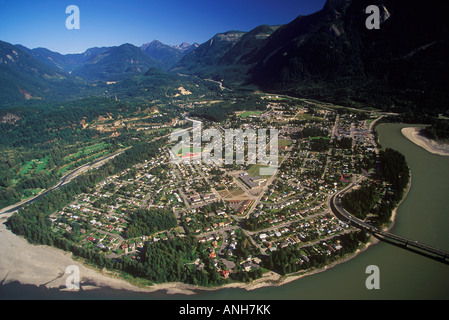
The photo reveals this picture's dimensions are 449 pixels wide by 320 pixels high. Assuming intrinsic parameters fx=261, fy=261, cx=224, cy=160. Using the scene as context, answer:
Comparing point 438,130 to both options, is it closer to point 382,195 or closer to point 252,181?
point 382,195

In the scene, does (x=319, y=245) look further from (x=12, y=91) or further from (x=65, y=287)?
(x=12, y=91)

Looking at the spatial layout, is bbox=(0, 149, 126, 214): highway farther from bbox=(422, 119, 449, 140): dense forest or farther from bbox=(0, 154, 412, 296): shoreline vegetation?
bbox=(422, 119, 449, 140): dense forest

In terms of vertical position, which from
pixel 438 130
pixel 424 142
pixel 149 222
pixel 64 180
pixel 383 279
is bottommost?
pixel 383 279

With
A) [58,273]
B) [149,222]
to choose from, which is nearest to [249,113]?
[149,222]

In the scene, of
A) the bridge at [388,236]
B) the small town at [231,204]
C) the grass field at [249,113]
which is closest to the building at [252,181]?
the small town at [231,204]

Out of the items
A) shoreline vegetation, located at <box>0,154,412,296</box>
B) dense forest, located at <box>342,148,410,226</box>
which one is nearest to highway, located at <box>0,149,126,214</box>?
shoreline vegetation, located at <box>0,154,412,296</box>

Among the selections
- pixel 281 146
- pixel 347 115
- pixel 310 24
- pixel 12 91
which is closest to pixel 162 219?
pixel 281 146

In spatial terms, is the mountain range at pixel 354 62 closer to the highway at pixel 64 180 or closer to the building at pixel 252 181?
the building at pixel 252 181
